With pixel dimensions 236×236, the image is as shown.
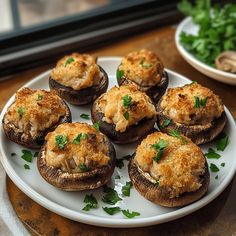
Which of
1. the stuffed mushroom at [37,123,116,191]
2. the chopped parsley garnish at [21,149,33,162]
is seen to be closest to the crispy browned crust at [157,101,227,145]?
the stuffed mushroom at [37,123,116,191]

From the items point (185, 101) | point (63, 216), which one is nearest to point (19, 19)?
point (185, 101)

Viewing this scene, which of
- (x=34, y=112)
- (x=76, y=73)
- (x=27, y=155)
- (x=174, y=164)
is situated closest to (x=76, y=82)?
(x=76, y=73)

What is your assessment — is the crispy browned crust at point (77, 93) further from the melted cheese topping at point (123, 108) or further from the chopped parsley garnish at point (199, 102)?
the chopped parsley garnish at point (199, 102)

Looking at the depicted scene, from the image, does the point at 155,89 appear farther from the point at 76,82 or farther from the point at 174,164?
the point at 174,164

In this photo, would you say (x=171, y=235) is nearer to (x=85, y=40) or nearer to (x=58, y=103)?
(x=58, y=103)

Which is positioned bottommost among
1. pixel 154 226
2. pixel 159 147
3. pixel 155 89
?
pixel 154 226

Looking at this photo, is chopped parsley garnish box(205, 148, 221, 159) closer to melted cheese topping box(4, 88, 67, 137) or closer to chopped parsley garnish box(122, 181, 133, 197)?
chopped parsley garnish box(122, 181, 133, 197)
